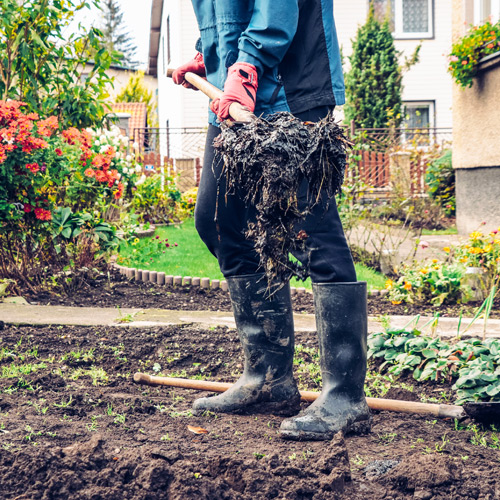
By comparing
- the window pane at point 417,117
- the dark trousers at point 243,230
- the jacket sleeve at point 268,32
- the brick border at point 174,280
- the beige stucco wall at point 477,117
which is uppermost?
the window pane at point 417,117

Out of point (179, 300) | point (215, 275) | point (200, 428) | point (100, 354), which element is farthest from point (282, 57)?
point (215, 275)

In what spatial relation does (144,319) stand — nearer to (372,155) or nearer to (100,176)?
(100,176)

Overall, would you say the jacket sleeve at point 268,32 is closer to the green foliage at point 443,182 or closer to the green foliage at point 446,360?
the green foliage at point 446,360

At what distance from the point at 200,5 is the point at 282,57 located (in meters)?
0.43

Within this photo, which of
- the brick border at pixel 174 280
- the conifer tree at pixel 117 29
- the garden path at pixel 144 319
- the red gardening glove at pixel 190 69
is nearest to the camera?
the red gardening glove at pixel 190 69

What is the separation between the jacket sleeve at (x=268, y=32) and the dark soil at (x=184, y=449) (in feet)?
4.04

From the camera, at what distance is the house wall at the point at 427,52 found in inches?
668

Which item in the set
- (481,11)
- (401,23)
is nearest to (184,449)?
(481,11)

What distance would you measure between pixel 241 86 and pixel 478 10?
21.3ft

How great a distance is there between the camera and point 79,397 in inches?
102

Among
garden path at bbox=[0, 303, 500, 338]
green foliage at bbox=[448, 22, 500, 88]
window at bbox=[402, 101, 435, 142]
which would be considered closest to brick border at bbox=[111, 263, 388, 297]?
garden path at bbox=[0, 303, 500, 338]

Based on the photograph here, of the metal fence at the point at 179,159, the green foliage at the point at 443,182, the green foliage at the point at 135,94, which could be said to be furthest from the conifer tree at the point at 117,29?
the green foliage at the point at 443,182

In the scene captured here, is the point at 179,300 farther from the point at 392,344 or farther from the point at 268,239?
the point at 268,239

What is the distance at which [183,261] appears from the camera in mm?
6812
